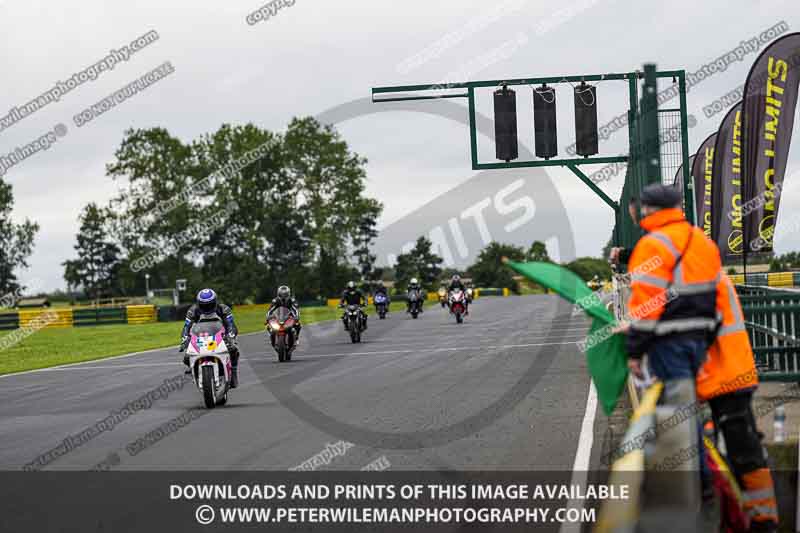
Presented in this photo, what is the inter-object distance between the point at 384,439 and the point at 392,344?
16.5 metres

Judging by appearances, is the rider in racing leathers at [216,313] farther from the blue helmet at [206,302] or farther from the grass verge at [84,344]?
the grass verge at [84,344]

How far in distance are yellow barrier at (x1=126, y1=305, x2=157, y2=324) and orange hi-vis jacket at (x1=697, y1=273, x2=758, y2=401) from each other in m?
47.8

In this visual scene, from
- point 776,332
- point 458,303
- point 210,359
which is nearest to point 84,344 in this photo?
point 458,303

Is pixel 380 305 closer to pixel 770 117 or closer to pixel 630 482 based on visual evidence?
pixel 770 117

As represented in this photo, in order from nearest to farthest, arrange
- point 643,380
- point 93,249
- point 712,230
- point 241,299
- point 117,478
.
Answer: point 643,380 → point 117,478 → point 712,230 → point 241,299 → point 93,249

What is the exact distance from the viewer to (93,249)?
133750 mm

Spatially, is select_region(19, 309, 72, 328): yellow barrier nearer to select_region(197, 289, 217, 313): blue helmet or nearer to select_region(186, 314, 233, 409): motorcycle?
select_region(197, 289, 217, 313): blue helmet

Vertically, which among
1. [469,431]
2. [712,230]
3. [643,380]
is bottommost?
[469,431]

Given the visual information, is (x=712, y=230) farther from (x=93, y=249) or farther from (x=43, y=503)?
(x=93, y=249)

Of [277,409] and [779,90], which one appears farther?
[779,90]

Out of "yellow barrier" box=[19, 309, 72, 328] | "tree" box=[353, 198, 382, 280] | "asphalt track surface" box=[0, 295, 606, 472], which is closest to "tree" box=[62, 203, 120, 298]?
"tree" box=[353, 198, 382, 280]

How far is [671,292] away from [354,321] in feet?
76.0

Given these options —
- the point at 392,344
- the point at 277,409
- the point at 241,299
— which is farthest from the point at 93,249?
the point at 277,409

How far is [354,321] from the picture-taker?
93.1 ft
